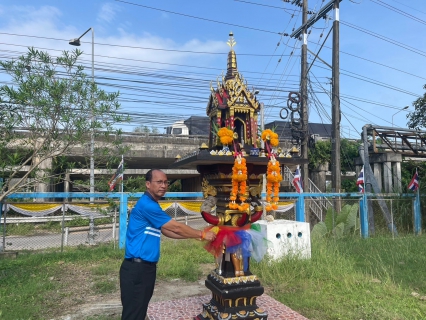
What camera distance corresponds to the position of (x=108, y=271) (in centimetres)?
748

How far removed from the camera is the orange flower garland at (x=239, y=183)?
403 centimetres

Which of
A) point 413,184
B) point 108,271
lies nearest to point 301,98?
point 413,184

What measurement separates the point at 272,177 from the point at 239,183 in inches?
17.1

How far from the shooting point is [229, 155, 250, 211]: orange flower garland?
4.03 meters

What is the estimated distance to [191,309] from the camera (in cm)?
499

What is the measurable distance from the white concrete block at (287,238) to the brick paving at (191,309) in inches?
91.2

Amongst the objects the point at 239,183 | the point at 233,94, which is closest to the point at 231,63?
the point at 233,94

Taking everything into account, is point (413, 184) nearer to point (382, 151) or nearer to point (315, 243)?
point (382, 151)

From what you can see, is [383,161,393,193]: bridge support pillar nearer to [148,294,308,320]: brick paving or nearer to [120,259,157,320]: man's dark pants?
[148,294,308,320]: brick paving

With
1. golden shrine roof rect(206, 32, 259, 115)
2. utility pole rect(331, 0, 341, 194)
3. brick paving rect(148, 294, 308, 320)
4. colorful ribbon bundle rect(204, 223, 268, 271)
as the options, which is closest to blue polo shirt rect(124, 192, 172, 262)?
colorful ribbon bundle rect(204, 223, 268, 271)

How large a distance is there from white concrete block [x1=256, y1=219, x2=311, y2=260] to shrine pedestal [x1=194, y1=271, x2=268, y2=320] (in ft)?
11.1

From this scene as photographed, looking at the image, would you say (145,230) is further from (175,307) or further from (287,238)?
(287,238)

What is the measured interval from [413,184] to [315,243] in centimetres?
627

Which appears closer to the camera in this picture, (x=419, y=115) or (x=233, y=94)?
(x=233, y=94)
